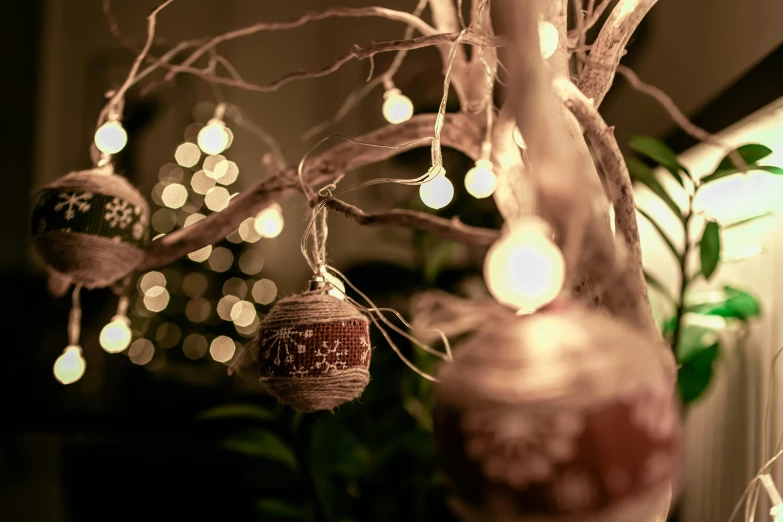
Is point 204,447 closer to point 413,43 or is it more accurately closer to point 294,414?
point 294,414

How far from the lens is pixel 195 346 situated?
2016 mm

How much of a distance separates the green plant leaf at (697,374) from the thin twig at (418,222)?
71cm

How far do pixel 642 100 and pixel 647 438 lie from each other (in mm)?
1496

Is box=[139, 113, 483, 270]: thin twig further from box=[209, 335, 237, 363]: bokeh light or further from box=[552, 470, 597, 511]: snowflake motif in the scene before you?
box=[209, 335, 237, 363]: bokeh light

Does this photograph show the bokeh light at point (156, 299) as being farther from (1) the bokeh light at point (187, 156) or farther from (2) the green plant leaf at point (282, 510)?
(2) the green plant leaf at point (282, 510)

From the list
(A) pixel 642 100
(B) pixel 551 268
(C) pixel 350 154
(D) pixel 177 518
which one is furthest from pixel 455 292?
(B) pixel 551 268

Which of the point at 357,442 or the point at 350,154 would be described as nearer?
the point at 350,154

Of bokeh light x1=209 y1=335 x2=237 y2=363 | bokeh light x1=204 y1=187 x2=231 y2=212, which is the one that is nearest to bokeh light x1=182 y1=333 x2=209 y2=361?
bokeh light x1=209 y1=335 x2=237 y2=363

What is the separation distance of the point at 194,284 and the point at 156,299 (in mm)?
121

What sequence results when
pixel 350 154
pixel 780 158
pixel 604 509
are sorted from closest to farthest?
1. pixel 604 509
2. pixel 350 154
3. pixel 780 158

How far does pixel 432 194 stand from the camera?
85 centimetres

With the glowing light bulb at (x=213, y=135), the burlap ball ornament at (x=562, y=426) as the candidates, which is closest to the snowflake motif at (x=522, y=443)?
the burlap ball ornament at (x=562, y=426)

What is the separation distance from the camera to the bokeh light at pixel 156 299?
1.98 metres

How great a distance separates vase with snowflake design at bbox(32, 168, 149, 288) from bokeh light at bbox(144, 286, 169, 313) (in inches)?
47.2
